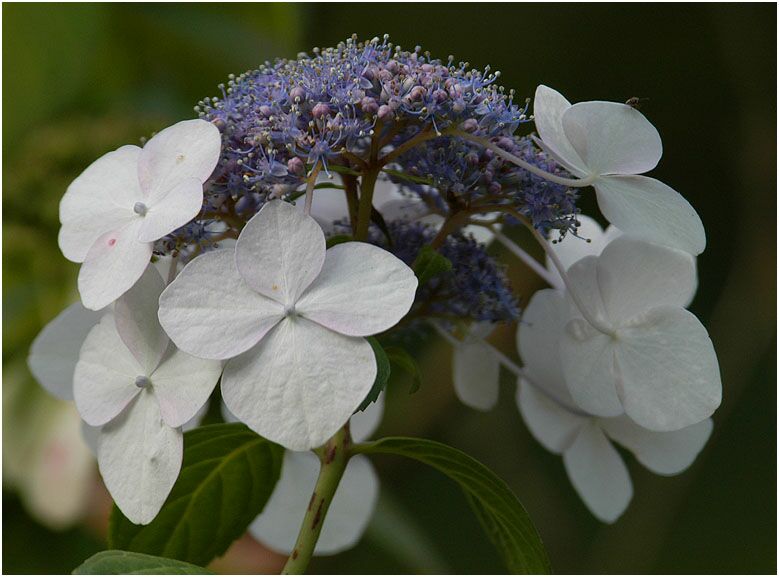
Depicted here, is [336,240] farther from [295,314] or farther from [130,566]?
[130,566]

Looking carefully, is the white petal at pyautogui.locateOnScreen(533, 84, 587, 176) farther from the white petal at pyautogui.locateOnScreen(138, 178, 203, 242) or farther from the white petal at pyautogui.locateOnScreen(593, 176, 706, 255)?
the white petal at pyautogui.locateOnScreen(138, 178, 203, 242)

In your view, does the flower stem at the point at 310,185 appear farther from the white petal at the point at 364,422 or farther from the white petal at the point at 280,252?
the white petal at the point at 364,422

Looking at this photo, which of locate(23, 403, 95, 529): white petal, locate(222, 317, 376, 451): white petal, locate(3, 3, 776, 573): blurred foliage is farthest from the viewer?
locate(3, 3, 776, 573): blurred foliage

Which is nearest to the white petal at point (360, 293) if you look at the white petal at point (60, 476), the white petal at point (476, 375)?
the white petal at point (476, 375)

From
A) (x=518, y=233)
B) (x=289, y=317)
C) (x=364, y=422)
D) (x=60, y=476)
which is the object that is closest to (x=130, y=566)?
(x=289, y=317)

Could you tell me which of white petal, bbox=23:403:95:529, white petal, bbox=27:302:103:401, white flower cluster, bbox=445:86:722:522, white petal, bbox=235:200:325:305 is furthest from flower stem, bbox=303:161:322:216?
white petal, bbox=23:403:95:529

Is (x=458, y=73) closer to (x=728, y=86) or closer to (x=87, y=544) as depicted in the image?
(x=87, y=544)
